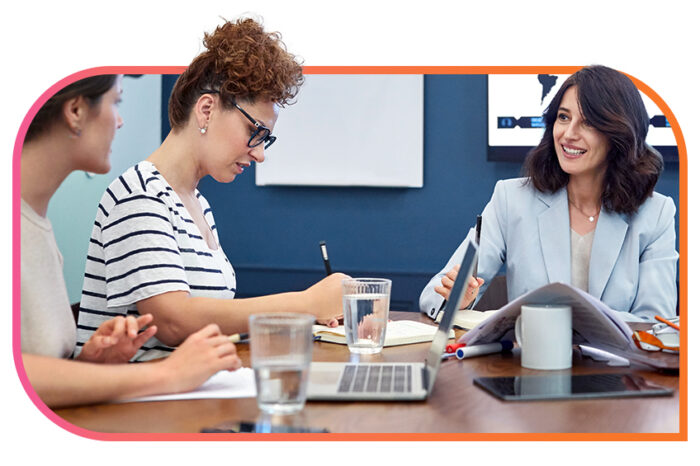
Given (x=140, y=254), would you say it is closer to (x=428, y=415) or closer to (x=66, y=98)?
(x=66, y=98)

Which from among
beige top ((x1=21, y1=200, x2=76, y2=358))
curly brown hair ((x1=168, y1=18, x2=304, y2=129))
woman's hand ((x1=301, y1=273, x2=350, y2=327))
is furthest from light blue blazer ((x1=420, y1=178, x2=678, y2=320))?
beige top ((x1=21, y1=200, x2=76, y2=358))

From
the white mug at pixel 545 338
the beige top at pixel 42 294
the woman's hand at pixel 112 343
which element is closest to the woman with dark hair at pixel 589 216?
the white mug at pixel 545 338

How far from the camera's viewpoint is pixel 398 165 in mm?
2883

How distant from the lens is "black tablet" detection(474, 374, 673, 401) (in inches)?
34.8

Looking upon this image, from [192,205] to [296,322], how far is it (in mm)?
675

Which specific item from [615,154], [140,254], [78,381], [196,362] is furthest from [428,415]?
[615,154]

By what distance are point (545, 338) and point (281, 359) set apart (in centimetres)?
43

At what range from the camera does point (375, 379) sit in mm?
938

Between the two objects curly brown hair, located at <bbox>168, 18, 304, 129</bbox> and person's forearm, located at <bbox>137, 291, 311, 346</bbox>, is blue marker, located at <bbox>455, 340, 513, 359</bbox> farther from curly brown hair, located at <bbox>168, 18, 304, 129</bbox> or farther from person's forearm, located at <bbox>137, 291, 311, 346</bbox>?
curly brown hair, located at <bbox>168, 18, 304, 129</bbox>

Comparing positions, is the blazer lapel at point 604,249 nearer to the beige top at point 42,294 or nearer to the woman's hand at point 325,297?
the woman's hand at point 325,297

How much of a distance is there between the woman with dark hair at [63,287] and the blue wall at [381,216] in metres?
1.88

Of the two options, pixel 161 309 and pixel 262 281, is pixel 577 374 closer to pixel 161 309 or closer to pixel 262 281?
pixel 161 309

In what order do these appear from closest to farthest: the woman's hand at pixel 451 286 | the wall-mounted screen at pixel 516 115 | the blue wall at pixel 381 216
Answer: the woman's hand at pixel 451 286 → the wall-mounted screen at pixel 516 115 → the blue wall at pixel 381 216

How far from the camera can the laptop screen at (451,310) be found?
858 mm
